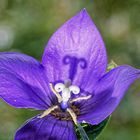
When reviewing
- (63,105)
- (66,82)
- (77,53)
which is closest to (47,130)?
(63,105)

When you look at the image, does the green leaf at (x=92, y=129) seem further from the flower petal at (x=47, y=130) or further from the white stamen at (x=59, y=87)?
the white stamen at (x=59, y=87)

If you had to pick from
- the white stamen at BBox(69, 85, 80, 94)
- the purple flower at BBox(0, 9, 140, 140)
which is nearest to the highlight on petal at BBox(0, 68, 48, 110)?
the purple flower at BBox(0, 9, 140, 140)

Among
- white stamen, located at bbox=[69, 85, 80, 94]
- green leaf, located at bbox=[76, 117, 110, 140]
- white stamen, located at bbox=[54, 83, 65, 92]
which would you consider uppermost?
white stamen, located at bbox=[54, 83, 65, 92]

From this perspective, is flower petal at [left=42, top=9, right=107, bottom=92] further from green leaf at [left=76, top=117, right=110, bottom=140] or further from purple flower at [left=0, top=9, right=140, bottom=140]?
green leaf at [left=76, top=117, right=110, bottom=140]

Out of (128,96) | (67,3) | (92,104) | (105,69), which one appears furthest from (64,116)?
(67,3)

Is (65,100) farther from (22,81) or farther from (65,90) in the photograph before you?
(22,81)

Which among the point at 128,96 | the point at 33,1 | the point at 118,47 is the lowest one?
the point at 128,96

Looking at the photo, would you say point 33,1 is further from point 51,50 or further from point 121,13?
point 51,50
